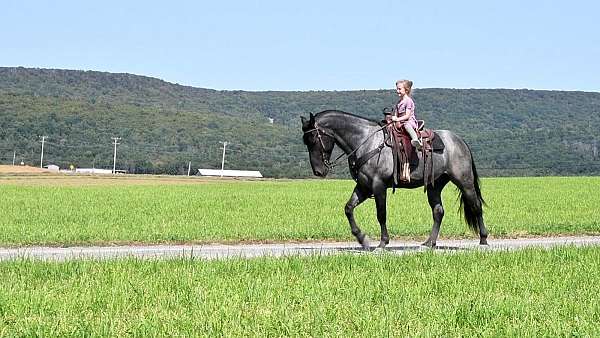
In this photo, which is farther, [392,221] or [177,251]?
[392,221]

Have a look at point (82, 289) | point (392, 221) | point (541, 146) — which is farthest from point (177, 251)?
point (541, 146)

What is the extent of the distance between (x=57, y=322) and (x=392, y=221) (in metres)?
17.9

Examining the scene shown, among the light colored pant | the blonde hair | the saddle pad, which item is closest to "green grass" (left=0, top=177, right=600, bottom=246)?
the saddle pad

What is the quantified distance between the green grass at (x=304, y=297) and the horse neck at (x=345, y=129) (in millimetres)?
3504

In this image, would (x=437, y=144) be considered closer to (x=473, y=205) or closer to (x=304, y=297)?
(x=473, y=205)

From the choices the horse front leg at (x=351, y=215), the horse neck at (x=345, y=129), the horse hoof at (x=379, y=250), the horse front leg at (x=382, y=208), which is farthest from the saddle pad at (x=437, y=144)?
the horse hoof at (x=379, y=250)

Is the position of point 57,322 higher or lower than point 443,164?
lower

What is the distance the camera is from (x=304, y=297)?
29.7 ft

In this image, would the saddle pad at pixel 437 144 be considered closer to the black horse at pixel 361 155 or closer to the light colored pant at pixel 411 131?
the black horse at pixel 361 155

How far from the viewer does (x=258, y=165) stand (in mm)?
156125

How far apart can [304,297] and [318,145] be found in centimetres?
701

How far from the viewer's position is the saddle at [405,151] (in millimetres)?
15711

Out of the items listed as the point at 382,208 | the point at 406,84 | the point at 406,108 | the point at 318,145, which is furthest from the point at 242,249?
the point at 406,84

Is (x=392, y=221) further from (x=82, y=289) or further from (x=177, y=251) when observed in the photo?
(x=82, y=289)
